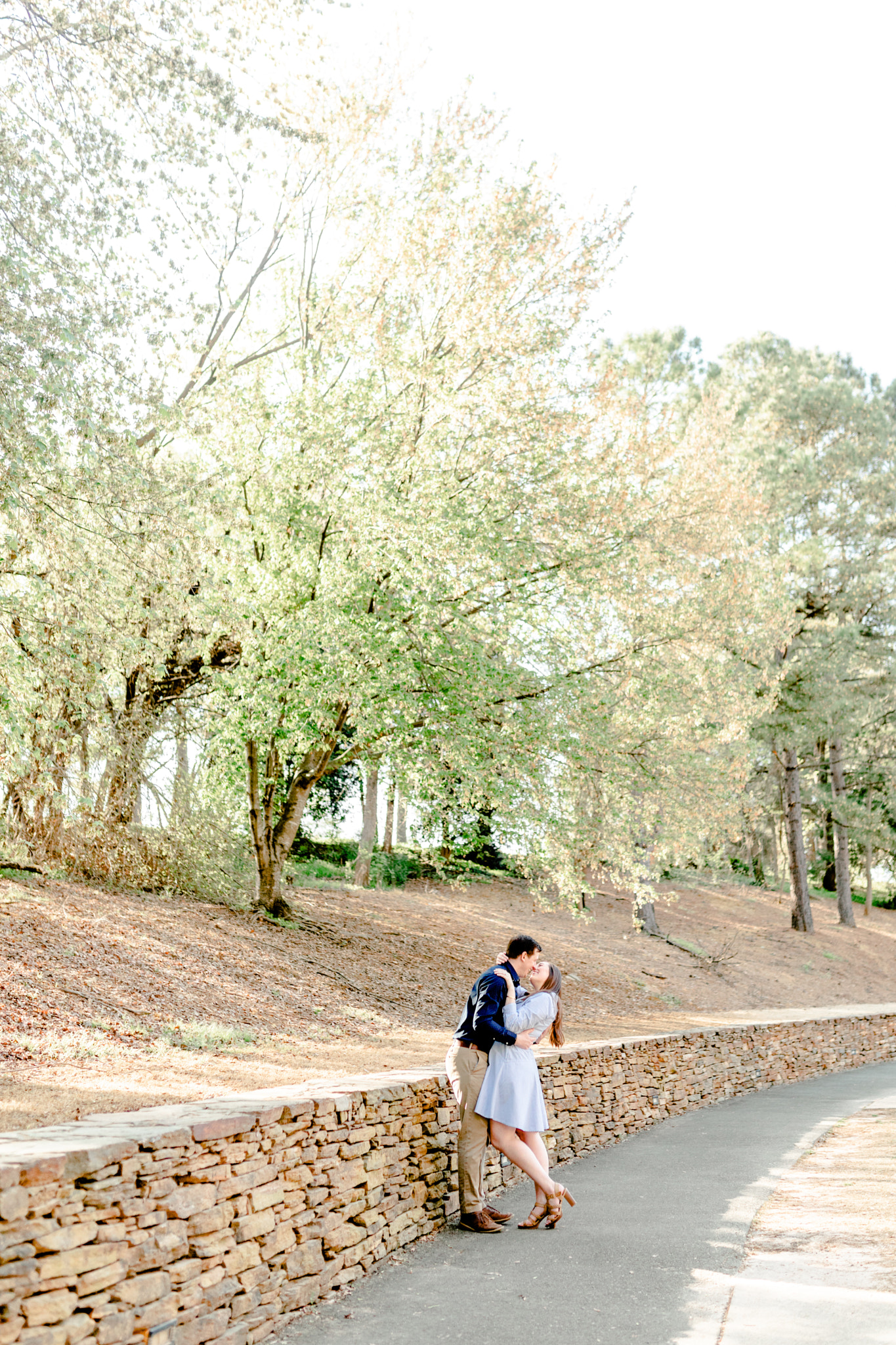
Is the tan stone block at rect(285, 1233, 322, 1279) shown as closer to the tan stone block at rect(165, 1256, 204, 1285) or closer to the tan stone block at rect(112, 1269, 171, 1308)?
the tan stone block at rect(165, 1256, 204, 1285)

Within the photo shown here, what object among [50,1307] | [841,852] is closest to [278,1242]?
[50,1307]

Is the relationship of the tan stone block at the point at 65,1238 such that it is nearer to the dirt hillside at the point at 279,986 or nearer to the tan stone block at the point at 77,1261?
A: the tan stone block at the point at 77,1261

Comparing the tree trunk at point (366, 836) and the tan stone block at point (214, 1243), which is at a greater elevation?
the tree trunk at point (366, 836)

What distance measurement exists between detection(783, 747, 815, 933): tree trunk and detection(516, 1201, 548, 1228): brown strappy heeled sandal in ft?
71.8

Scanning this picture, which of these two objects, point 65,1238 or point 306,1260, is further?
point 306,1260

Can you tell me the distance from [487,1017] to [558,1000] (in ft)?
1.86

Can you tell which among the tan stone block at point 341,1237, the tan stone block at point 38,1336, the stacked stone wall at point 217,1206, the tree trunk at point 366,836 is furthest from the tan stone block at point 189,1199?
the tree trunk at point 366,836

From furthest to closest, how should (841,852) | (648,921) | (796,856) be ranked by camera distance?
(841,852)
(796,856)
(648,921)

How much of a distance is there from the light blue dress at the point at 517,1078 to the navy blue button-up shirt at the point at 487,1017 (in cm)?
4

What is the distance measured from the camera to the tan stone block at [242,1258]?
13.6 feet

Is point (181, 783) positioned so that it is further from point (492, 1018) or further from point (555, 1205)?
point (555, 1205)

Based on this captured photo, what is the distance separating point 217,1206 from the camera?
163 inches

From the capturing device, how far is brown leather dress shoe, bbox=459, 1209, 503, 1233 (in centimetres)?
585

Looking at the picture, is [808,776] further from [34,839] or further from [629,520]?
[34,839]
